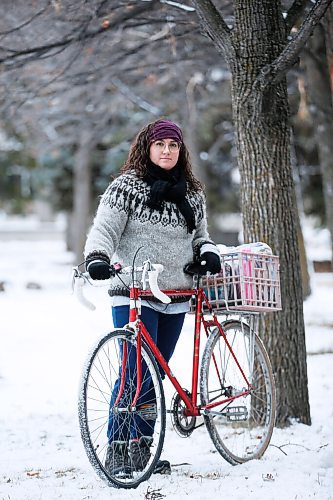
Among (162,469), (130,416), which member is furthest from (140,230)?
(162,469)

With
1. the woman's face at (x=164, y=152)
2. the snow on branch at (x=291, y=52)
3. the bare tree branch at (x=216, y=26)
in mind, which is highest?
the bare tree branch at (x=216, y=26)

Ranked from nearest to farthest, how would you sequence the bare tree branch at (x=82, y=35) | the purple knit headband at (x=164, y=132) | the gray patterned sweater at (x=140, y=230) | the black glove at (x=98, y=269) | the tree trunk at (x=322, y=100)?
the black glove at (x=98, y=269), the gray patterned sweater at (x=140, y=230), the purple knit headband at (x=164, y=132), the bare tree branch at (x=82, y=35), the tree trunk at (x=322, y=100)

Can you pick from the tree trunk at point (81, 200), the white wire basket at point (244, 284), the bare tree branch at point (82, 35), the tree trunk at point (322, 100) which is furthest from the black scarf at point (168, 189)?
the tree trunk at point (81, 200)

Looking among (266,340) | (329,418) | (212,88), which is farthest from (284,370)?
(212,88)

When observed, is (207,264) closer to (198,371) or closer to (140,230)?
(140,230)

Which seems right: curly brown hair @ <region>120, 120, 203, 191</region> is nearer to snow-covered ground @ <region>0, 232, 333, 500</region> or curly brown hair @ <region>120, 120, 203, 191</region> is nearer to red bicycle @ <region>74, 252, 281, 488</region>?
red bicycle @ <region>74, 252, 281, 488</region>

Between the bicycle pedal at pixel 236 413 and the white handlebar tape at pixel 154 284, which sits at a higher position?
the white handlebar tape at pixel 154 284

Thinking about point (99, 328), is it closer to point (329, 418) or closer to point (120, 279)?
point (329, 418)

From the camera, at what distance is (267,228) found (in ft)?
19.0

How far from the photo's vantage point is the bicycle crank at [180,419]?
4.48 m

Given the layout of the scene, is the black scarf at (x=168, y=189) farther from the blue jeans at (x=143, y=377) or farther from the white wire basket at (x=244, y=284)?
the blue jeans at (x=143, y=377)

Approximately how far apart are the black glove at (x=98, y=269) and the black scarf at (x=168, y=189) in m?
0.54

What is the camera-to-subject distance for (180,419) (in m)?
4.50

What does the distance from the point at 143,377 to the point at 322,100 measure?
7.83 m
